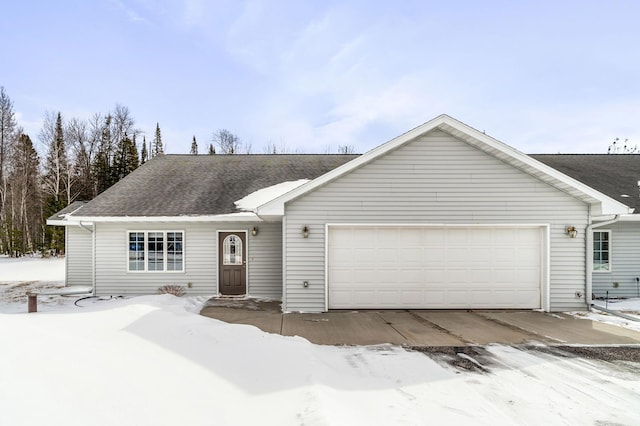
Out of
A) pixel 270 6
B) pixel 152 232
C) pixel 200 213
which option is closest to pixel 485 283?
pixel 200 213

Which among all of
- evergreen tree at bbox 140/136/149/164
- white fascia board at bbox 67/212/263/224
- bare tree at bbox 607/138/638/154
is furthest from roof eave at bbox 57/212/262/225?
evergreen tree at bbox 140/136/149/164

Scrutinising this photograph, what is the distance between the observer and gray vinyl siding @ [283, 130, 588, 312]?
8.32m

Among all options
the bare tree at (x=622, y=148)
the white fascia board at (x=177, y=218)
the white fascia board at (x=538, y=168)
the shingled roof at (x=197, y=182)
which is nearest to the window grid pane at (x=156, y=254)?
the white fascia board at (x=177, y=218)

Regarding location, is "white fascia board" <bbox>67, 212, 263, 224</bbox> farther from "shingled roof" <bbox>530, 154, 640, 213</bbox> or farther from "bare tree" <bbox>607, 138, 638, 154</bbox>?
"bare tree" <bbox>607, 138, 638, 154</bbox>

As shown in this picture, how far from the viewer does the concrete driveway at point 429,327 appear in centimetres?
614

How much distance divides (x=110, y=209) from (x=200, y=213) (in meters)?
2.89

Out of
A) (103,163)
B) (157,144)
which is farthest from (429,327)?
(157,144)

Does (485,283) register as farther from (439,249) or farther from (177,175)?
(177,175)

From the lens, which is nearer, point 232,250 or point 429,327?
point 429,327

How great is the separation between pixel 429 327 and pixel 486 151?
15.1 ft

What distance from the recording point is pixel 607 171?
12594 mm

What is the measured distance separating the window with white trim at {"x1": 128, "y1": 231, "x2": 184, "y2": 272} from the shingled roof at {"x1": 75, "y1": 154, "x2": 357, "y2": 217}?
2.57 ft

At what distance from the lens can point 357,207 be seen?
831 cm

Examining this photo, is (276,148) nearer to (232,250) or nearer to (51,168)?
(51,168)
